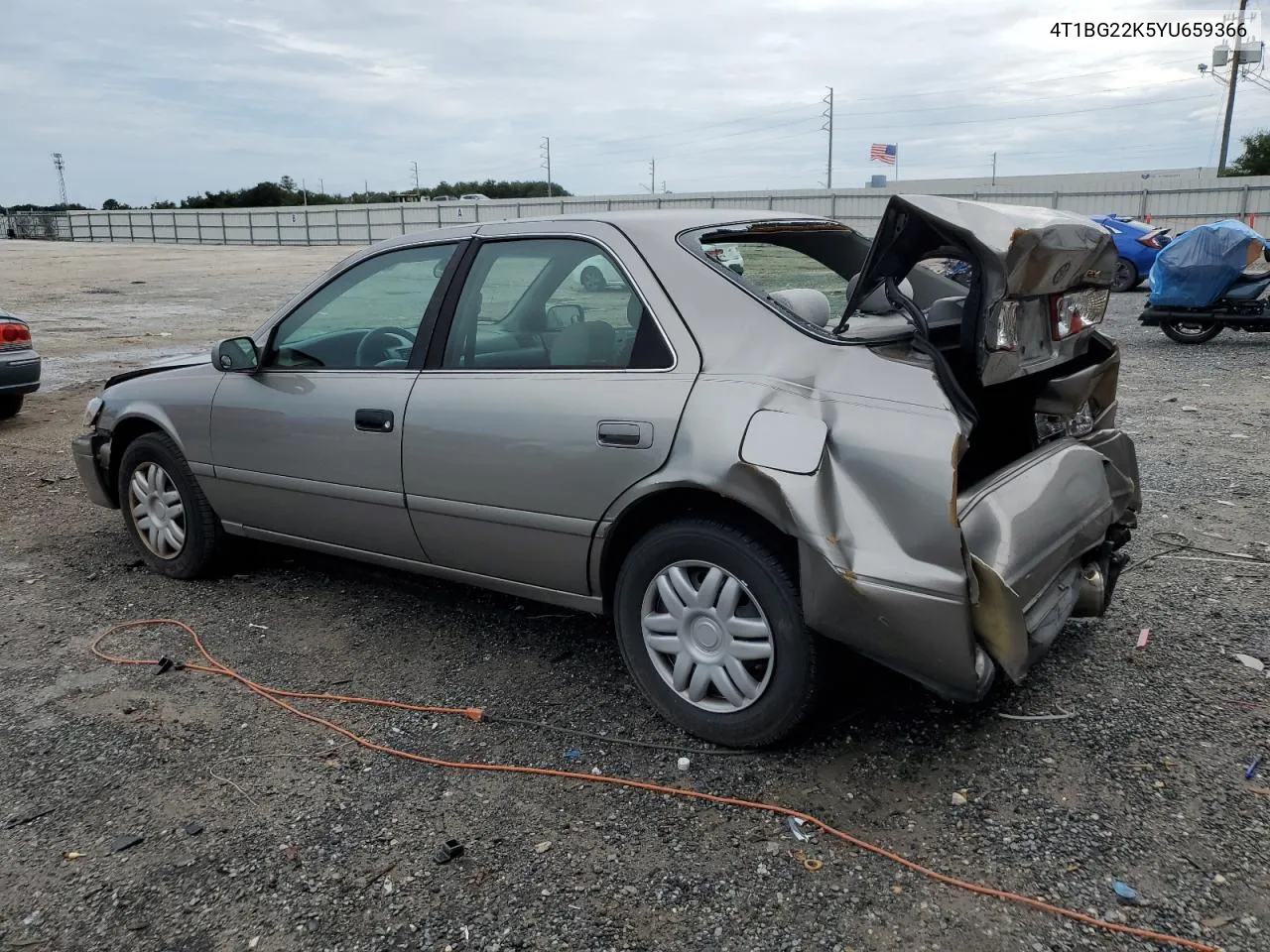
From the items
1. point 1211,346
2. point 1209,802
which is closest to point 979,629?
point 1209,802

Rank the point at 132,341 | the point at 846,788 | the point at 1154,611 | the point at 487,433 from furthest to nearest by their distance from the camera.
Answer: the point at 132,341, the point at 1154,611, the point at 487,433, the point at 846,788

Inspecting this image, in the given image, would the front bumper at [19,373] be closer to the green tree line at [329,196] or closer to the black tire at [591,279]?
the black tire at [591,279]

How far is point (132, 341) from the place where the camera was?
13789mm

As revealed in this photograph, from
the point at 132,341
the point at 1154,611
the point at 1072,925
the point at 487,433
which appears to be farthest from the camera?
the point at 132,341

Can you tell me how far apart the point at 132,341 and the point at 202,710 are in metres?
11.7

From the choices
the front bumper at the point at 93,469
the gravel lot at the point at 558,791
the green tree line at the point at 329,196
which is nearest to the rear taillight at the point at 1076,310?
the gravel lot at the point at 558,791

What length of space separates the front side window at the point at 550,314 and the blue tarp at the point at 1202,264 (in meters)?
10.2

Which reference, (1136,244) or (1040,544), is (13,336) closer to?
(1040,544)

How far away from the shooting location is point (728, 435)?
3.02 metres

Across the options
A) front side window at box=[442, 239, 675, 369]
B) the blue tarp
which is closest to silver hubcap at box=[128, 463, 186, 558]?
front side window at box=[442, 239, 675, 369]

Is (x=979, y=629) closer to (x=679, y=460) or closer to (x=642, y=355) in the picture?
(x=679, y=460)

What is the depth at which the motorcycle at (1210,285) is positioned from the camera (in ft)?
36.9

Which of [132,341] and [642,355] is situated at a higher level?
[642,355]

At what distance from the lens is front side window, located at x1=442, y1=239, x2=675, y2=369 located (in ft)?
11.1
